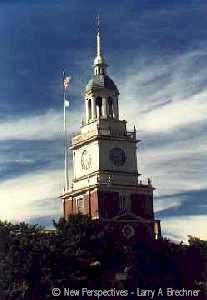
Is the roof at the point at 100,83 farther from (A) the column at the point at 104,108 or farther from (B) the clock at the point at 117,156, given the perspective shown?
(B) the clock at the point at 117,156

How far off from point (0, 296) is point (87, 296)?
3.58 metres

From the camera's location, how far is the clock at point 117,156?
37331mm

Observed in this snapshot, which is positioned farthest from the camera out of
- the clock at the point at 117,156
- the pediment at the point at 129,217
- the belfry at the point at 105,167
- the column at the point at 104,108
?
the clock at the point at 117,156

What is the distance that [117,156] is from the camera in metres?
37.6

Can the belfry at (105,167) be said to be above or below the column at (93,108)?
below

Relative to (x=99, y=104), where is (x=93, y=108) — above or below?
below

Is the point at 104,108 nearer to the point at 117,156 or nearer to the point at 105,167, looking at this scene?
the point at 117,156

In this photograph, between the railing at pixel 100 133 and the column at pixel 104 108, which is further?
the column at pixel 104 108

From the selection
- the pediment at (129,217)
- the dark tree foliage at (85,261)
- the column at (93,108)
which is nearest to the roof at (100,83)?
the column at (93,108)

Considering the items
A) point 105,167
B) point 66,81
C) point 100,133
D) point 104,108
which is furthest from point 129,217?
point 66,81

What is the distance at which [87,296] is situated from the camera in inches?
948

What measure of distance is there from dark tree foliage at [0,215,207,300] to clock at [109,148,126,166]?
3.90 metres

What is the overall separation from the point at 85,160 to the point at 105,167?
44.0 inches

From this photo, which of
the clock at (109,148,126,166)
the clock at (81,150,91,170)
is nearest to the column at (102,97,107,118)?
the clock at (109,148,126,166)
